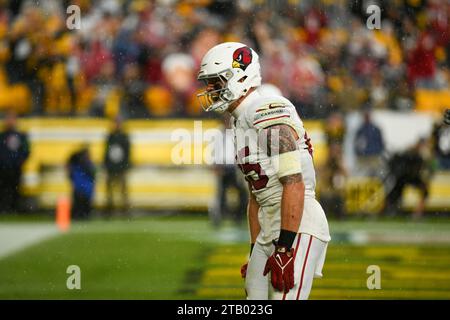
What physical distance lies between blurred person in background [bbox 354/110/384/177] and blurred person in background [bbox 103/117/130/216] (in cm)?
318

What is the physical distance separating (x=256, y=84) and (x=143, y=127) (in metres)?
8.64

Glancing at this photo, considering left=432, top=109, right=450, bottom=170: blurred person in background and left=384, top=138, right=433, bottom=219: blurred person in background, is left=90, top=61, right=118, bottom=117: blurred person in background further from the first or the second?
left=432, top=109, right=450, bottom=170: blurred person in background

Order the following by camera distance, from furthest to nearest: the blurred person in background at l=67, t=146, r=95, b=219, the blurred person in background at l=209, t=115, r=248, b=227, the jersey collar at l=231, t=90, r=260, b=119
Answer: the blurred person in background at l=67, t=146, r=95, b=219 < the blurred person in background at l=209, t=115, r=248, b=227 < the jersey collar at l=231, t=90, r=260, b=119

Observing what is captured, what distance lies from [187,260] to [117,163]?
3.76 m

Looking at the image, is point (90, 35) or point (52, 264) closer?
point (52, 264)

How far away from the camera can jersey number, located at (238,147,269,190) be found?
4.09m

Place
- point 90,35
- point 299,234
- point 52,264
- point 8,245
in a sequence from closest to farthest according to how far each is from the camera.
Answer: point 299,234 → point 52,264 → point 8,245 → point 90,35

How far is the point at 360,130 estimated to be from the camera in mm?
12617
